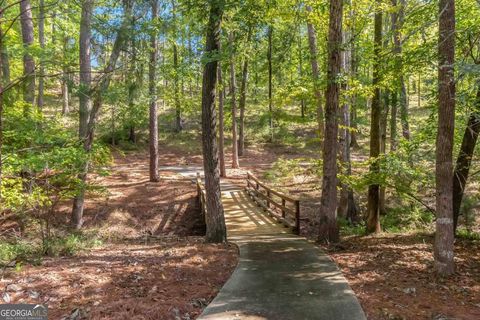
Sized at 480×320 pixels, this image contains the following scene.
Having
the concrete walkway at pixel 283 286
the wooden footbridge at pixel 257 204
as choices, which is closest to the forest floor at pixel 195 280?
the concrete walkway at pixel 283 286

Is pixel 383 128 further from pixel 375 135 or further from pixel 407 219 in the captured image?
pixel 375 135

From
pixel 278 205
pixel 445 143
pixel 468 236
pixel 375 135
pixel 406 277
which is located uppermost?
pixel 375 135

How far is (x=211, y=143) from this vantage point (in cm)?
930

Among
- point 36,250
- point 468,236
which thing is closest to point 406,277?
point 468,236

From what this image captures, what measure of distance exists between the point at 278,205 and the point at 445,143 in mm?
6466

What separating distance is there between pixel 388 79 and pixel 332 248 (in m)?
4.89

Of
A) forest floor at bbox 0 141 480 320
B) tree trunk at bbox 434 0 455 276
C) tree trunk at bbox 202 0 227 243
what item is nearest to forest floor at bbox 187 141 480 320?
forest floor at bbox 0 141 480 320

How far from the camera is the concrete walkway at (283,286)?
521 centimetres

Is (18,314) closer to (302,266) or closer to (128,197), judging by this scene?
(302,266)

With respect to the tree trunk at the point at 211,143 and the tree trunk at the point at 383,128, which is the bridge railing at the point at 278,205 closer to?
the tree trunk at the point at 211,143

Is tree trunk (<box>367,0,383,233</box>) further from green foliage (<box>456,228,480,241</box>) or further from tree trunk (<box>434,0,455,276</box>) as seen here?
tree trunk (<box>434,0,455,276</box>)

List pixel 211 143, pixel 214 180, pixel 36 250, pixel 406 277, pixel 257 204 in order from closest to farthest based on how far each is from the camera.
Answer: pixel 406 277 → pixel 36 250 → pixel 211 143 → pixel 214 180 → pixel 257 204

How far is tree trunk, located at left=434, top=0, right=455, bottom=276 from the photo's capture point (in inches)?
257

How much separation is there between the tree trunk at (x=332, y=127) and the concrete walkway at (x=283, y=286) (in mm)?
799
